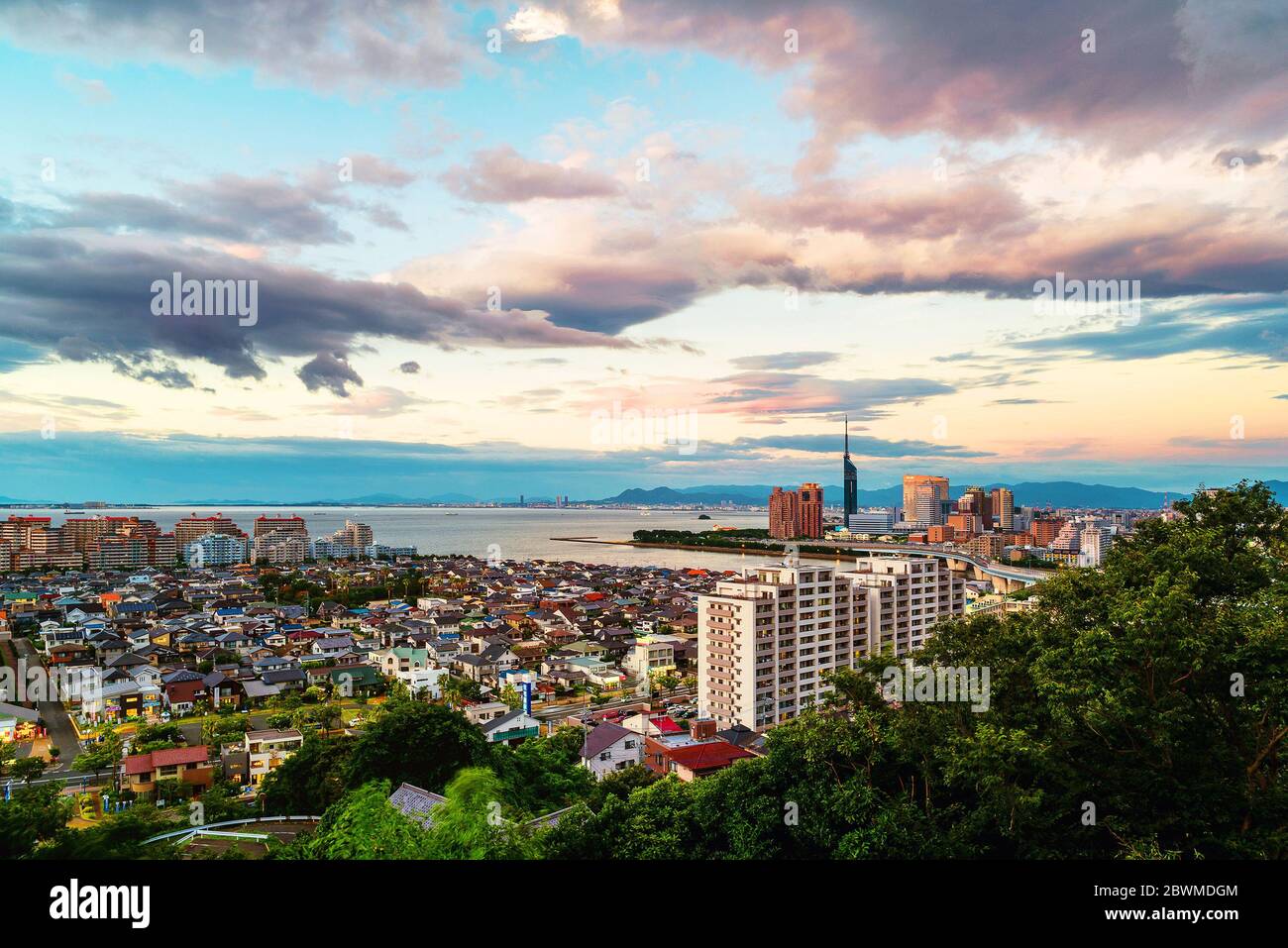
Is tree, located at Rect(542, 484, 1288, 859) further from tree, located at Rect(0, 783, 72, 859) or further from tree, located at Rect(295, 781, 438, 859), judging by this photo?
tree, located at Rect(0, 783, 72, 859)

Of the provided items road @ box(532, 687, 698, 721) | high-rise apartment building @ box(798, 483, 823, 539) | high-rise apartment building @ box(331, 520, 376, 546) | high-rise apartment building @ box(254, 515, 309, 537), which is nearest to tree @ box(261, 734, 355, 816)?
road @ box(532, 687, 698, 721)

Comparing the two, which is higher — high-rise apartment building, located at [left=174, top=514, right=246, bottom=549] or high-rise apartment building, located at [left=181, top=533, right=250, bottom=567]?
high-rise apartment building, located at [left=174, top=514, right=246, bottom=549]

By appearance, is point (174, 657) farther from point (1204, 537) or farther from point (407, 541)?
point (407, 541)

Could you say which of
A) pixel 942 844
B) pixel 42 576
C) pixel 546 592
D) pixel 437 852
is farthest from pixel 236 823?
pixel 42 576

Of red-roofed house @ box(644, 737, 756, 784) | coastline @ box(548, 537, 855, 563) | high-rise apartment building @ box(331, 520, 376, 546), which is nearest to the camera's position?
red-roofed house @ box(644, 737, 756, 784)

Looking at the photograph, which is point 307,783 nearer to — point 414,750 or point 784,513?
point 414,750
